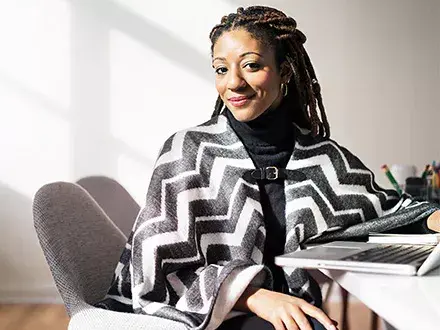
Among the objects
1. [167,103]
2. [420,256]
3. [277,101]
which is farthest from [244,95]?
[167,103]

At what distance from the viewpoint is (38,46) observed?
2.33m

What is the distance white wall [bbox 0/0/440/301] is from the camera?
7.57ft

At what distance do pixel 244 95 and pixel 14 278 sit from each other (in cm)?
153

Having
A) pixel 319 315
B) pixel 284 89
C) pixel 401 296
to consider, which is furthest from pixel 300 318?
pixel 284 89

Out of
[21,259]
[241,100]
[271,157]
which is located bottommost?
[21,259]

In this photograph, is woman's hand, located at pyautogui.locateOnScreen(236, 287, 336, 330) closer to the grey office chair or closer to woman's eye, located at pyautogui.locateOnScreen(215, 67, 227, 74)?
the grey office chair

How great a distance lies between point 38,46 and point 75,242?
4.31ft

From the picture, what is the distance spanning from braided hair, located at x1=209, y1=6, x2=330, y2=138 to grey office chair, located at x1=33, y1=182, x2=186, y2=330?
13.1 inches

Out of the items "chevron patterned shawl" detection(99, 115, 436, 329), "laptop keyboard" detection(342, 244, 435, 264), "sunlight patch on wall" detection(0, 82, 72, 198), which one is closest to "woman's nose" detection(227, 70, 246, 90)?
"chevron patterned shawl" detection(99, 115, 436, 329)

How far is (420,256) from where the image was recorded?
2.95 feet

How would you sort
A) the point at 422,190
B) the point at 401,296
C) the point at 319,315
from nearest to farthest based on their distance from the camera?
the point at 401,296 < the point at 319,315 < the point at 422,190

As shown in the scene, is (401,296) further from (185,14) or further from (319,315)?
(185,14)

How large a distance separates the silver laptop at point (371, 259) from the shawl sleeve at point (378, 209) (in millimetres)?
168

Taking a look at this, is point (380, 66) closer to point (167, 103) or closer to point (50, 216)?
point (167, 103)
